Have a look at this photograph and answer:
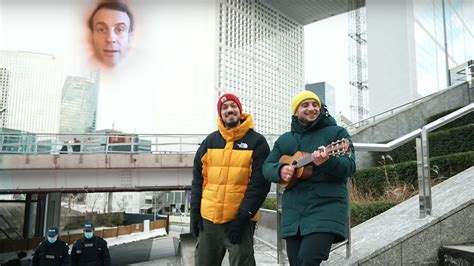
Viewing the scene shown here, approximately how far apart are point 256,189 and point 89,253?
21.5 ft

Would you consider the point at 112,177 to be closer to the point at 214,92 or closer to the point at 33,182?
the point at 33,182

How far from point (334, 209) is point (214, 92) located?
65.1 meters

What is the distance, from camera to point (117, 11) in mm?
42188

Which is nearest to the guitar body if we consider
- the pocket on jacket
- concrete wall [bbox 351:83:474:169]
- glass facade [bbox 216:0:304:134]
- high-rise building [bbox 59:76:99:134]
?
the pocket on jacket

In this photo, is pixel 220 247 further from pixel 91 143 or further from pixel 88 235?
pixel 91 143

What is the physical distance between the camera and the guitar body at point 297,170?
8.55 feet

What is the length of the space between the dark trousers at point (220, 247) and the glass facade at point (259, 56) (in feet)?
210

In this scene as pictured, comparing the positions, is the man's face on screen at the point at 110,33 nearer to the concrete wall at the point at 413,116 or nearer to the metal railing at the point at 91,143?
the metal railing at the point at 91,143

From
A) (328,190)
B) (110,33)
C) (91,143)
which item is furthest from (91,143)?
(110,33)

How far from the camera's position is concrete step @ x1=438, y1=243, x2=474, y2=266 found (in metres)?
2.84

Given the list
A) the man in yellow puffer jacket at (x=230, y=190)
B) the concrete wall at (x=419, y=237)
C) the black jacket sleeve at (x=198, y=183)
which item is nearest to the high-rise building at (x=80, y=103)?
the black jacket sleeve at (x=198, y=183)

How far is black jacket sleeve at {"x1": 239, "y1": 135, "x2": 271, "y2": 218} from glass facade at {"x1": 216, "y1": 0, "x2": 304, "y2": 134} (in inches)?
2516

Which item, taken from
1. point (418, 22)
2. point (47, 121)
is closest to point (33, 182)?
point (418, 22)

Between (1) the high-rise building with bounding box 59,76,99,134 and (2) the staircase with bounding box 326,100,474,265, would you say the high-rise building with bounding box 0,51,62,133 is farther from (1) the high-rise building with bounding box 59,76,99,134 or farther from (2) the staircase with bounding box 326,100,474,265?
(2) the staircase with bounding box 326,100,474,265
